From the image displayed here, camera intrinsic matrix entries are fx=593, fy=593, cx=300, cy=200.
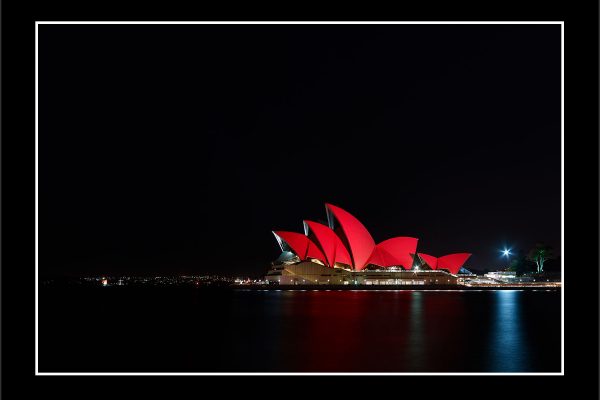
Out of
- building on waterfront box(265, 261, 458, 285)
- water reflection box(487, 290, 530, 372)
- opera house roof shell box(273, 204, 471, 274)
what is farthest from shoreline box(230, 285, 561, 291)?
water reflection box(487, 290, 530, 372)

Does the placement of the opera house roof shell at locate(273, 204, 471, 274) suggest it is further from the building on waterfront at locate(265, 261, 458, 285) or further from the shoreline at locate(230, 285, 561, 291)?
the shoreline at locate(230, 285, 561, 291)

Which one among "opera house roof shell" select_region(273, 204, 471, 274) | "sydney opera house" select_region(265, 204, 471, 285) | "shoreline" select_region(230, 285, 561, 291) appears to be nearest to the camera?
"opera house roof shell" select_region(273, 204, 471, 274)

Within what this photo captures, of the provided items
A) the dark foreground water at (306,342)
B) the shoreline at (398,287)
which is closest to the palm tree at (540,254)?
the shoreline at (398,287)

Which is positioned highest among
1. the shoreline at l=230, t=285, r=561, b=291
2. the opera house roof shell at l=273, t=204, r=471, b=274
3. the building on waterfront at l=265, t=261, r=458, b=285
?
the opera house roof shell at l=273, t=204, r=471, b=274

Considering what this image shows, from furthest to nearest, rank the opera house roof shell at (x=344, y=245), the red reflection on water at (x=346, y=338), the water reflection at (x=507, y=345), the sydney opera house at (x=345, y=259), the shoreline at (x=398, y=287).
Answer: the shoreline at (x=398, y=287) → the sydney opera house at (x=345, y=259) → the opera house roof shell at (x=344, y=245) → the water reflection at (x=507, y=345) → the red reflection on water at (x=346, y=338)

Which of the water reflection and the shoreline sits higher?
the water reflection

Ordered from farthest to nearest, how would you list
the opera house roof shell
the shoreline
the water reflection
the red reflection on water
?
the shoreline, the opera house roof shell, the water reflection, the red reflection on water

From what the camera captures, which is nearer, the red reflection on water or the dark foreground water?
the red reflection on water

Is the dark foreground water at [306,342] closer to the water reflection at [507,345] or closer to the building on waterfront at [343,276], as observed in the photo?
the water reflection at [507,345]
